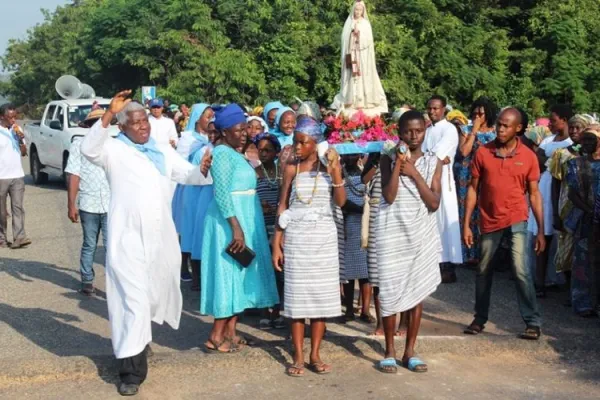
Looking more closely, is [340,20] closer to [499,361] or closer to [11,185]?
[11,185]

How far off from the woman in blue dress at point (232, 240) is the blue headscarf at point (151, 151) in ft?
1.43

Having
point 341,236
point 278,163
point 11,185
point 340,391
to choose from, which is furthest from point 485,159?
point 11,185

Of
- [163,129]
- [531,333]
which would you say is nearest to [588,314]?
[531,333]

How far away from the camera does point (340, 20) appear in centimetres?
2745

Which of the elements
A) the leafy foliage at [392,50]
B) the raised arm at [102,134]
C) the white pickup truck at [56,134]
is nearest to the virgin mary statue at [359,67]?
the white pickup truck at [56,134]

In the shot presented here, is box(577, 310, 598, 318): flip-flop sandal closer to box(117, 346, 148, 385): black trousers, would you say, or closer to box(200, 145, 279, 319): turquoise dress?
box(200, 145, 279, 319): turquoise dress

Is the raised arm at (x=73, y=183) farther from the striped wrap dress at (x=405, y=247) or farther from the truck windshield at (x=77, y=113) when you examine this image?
the truck windshield at (x=77, y=113)

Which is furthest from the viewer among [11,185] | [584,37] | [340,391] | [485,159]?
[584,37]

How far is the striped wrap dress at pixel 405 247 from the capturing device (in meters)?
6.53

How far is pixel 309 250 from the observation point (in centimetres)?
650

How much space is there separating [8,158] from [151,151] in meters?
6.77

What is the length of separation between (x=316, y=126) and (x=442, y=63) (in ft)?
68.0

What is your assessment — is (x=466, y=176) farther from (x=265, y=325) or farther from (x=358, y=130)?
(x=265, y=325)

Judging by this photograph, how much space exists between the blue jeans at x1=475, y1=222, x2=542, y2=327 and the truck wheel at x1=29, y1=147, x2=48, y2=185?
15.6 m
